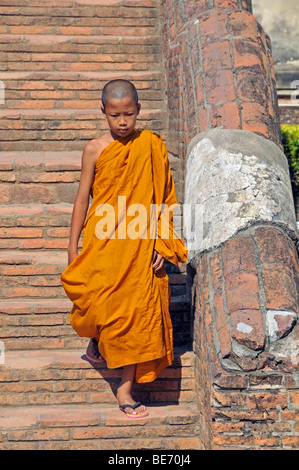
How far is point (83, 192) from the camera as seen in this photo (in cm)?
395

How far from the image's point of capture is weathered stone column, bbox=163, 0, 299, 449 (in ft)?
11.7

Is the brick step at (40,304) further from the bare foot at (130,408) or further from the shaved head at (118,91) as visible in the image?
the shaved head at (118,91)

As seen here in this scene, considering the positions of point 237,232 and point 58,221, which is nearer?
point 237,232

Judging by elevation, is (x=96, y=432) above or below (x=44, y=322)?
below

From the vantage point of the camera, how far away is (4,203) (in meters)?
5.05

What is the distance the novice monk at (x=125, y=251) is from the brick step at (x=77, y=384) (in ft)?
0.64

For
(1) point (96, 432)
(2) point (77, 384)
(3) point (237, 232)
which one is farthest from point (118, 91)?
(1) point (96, 432)

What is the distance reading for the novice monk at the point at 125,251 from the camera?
382 cm

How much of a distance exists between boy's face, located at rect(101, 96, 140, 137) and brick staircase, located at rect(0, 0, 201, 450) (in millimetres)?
1224

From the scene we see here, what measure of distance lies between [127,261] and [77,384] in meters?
0.85

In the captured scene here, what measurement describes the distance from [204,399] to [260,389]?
431mm
